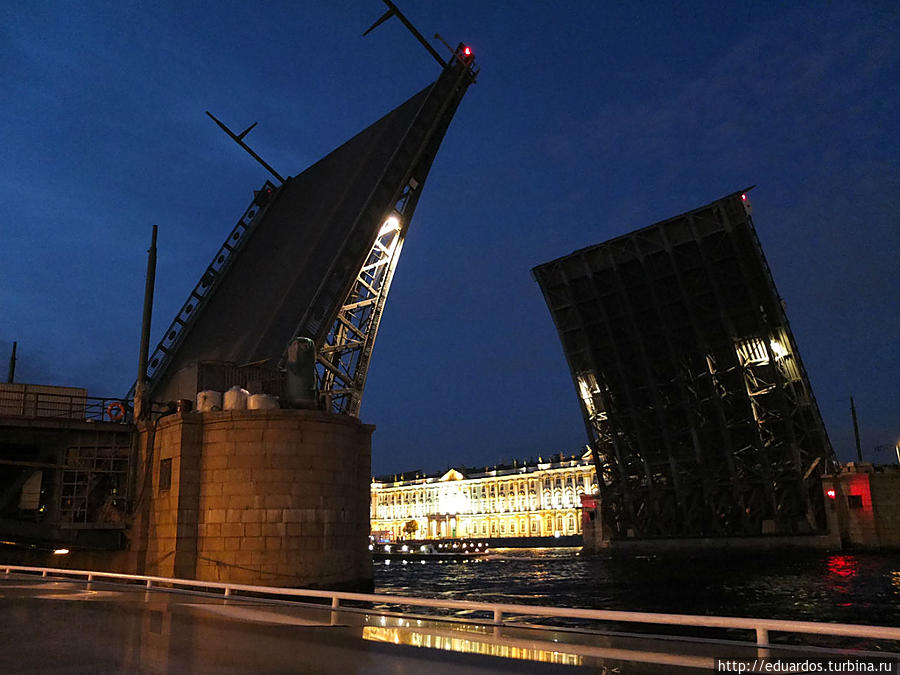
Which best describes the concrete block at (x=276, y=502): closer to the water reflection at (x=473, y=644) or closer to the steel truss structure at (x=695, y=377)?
the water reflection at (x=473, y=644)

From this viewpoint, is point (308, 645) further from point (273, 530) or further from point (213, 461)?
point (213, 461)

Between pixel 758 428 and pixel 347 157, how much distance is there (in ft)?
90.9

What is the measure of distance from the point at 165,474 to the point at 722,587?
21507mm

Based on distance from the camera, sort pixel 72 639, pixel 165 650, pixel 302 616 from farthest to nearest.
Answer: pixel 302 616
pixel 72 639
pixel 165 650

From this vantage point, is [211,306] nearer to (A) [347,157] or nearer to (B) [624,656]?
(A) [347,157]

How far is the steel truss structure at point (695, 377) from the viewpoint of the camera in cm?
4044

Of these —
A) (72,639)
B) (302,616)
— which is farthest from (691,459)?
(72,639)

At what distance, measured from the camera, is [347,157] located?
4031 centimetres

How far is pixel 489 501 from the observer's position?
138m

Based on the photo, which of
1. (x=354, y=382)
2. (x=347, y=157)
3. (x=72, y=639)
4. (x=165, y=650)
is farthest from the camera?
(x=347, y=157)

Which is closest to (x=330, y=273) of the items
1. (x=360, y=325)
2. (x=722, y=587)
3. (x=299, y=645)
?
(x=360, y=325)

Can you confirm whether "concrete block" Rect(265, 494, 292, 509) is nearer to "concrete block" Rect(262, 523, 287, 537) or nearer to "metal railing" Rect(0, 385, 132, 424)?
"concrete block" Rect(262, 523, 287, 537)

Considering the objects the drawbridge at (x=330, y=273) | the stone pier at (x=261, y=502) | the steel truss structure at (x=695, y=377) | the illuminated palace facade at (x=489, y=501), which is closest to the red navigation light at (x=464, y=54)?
the drawbridge at (x=330, y=273)

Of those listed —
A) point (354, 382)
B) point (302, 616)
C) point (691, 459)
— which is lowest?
point (302, 616)
